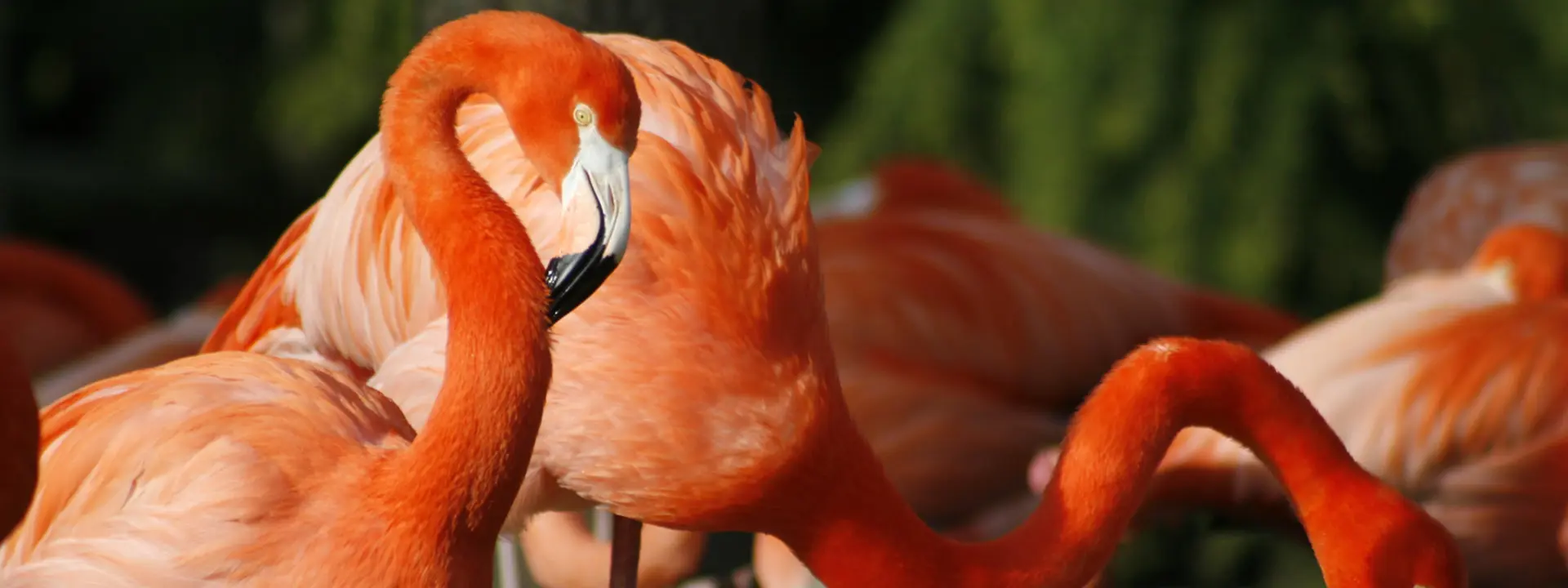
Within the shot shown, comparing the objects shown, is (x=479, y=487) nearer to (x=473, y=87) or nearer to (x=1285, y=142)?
(x=473, y=87)

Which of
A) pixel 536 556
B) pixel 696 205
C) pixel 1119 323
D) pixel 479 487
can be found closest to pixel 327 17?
pixel 1119 323

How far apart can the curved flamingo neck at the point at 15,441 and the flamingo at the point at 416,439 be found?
0.33 metres

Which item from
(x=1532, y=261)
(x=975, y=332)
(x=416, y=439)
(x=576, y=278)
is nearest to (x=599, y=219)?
(x=576, y=278)

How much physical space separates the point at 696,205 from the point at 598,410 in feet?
1.03

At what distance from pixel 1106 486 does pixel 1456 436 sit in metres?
1.06

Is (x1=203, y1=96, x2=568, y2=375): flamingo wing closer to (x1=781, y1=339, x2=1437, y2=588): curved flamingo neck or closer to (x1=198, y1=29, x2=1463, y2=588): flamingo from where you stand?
(x1=198, y1=29, x2=1463, y2=588): flamingo

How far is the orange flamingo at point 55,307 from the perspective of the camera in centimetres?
507

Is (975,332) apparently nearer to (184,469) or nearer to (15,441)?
(184,469)

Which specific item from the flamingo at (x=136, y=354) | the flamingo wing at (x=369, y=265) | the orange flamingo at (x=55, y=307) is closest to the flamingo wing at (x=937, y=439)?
the flamingo wing at (x=369, y=265)

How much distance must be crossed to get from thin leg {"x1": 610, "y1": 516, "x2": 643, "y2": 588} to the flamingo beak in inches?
30.4

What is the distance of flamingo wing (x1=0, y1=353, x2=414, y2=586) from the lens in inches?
78.3

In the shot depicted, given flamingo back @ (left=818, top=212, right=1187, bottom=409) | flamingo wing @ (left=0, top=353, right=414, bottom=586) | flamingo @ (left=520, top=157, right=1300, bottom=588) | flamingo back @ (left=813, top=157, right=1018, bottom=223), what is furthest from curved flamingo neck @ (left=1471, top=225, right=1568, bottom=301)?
flamingo wing @ (left=0, top=353, right=414, bottom=586)

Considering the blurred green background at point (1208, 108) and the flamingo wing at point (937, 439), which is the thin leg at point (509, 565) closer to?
the flamingo wing at point (937, 439)

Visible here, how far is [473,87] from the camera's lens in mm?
2084
